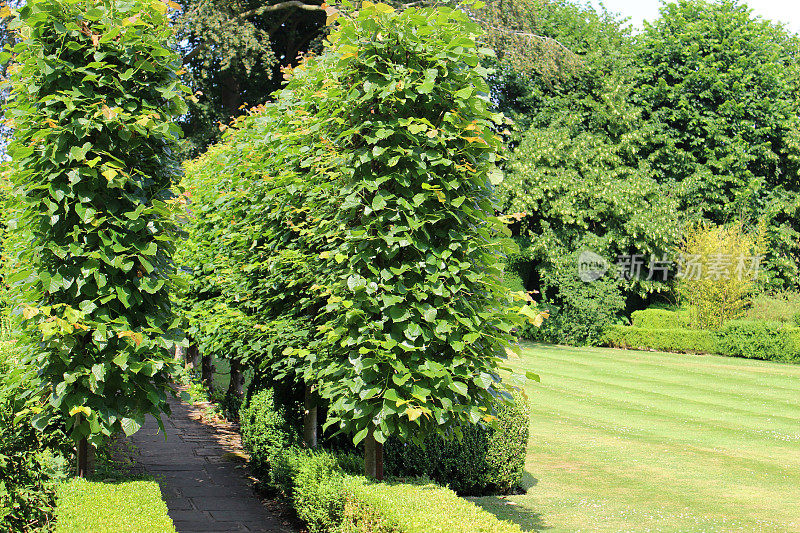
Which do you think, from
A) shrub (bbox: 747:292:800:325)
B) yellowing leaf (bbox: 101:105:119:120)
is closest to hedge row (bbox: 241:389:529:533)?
yellowing leaf (bbox: 101:105:119:120)

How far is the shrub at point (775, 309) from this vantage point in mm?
27453

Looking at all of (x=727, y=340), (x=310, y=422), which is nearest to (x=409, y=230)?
(x=310, y=422)

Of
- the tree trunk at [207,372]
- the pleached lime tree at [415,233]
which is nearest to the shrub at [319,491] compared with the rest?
the pleached lime tree at [415,233]

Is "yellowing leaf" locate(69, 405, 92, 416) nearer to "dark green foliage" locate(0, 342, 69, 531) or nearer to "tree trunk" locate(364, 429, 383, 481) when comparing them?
"dark green foliage" locate(0, 342, 69, 531)

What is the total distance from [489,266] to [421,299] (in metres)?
0.74

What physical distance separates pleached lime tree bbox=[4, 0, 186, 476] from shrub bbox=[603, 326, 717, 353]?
86.2 ft

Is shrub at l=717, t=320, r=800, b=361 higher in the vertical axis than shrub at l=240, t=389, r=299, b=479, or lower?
higher

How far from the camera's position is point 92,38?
515 centimetres

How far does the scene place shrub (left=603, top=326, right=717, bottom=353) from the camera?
27656 mm

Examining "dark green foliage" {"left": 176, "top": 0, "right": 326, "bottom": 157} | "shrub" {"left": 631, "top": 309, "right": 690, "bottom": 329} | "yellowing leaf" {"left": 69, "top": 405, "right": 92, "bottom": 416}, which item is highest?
"dark green foliage" {"left": 176, "top": 0, "right": 326, "bottom": 157}

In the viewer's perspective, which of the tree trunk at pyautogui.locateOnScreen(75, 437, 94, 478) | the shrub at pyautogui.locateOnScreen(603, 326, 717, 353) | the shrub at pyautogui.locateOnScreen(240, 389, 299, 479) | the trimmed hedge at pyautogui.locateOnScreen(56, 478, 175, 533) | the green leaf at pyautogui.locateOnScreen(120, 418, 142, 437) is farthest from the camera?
the shrub at pyautogui.locateOnScreen(603, 326, 717, 353)

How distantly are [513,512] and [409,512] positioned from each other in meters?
3.67

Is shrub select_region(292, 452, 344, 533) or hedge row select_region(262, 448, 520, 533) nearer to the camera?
hedge row select_region(262, 448, 520, 533)

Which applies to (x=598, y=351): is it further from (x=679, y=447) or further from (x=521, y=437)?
(x=521, y=437)
